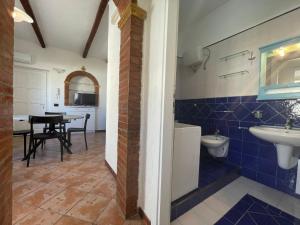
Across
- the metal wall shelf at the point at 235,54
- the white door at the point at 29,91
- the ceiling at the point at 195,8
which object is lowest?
the white door at the point at 29,91

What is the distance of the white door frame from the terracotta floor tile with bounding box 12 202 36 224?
3.88 ft

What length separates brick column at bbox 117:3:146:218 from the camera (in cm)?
124

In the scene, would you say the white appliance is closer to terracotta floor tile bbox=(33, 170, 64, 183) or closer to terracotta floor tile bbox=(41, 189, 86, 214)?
terracotta floor tile bbox=(41, 189, 86, 214)

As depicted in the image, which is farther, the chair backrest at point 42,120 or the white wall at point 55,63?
the white wall at point 55,63

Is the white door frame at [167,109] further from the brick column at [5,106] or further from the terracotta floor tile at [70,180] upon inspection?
the terracotta floor tile at [70,180]

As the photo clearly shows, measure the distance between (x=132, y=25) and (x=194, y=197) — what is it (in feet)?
5.60

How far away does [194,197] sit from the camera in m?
1.53

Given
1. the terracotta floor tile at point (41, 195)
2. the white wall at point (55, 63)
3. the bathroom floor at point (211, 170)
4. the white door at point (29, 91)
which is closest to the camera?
the terracotta floor tile at point (41, 195)

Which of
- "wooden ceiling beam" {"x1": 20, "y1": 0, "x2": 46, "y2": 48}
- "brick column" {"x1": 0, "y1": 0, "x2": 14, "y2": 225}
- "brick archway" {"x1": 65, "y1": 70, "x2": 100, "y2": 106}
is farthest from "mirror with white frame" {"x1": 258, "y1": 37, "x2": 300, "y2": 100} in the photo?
"brick archway" {"x1": 65, "y1": 70, "x2": 100, "y2": 106}

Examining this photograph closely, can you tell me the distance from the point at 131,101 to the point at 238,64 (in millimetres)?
1950

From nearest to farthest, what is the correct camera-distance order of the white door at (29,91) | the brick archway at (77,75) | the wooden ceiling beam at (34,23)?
1. the wooden ceiling beam at (34,23)
2. the white door at (29,91)
3. the brick archway at (77,75)

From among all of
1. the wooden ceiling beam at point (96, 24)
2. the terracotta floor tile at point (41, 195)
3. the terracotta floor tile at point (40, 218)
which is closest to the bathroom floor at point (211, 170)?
the terracotta floor tile at point (40, 218)

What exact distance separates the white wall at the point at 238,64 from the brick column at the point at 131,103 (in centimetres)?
174

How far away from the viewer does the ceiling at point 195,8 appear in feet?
8.24
